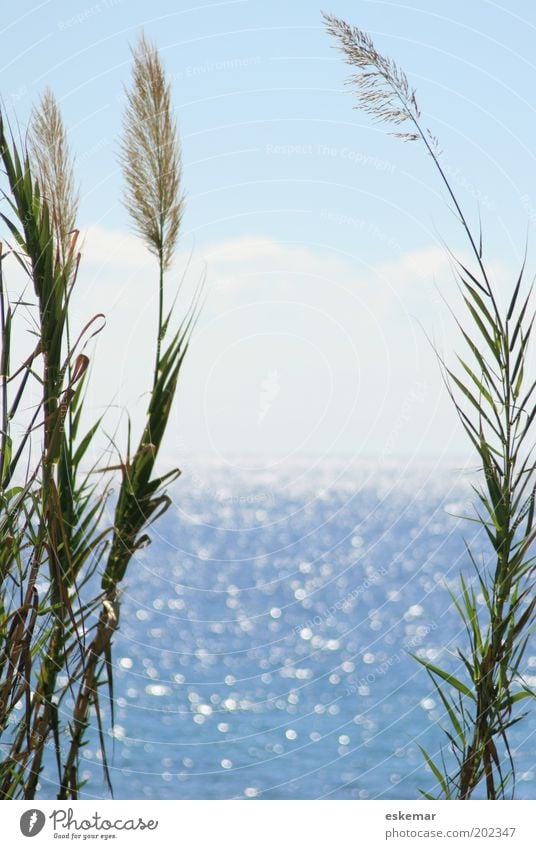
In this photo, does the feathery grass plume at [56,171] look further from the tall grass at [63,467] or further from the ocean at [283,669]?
the ocean at [283,669]

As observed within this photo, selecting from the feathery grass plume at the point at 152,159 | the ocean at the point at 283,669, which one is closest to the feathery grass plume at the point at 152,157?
the feathery grass plume at the point at 152,159

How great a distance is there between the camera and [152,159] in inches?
62.1

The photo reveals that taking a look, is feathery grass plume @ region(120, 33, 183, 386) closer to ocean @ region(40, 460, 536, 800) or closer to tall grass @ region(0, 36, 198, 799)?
tall grass @ region(0, 36, 198, 799)

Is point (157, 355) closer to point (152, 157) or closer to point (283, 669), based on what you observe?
point (152, 157)

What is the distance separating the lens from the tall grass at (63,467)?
1.47m

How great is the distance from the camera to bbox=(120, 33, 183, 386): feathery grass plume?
1571mm

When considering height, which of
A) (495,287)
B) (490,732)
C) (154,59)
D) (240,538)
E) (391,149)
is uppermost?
(240,538)

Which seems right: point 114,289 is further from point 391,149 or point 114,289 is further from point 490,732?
point 490,732

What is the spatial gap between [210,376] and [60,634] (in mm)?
757

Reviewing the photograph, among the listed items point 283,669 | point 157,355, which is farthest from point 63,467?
point 283,669

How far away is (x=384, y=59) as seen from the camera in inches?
62.5

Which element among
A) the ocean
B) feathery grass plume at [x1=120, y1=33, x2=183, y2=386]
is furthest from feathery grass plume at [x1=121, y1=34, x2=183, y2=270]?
the ocean
